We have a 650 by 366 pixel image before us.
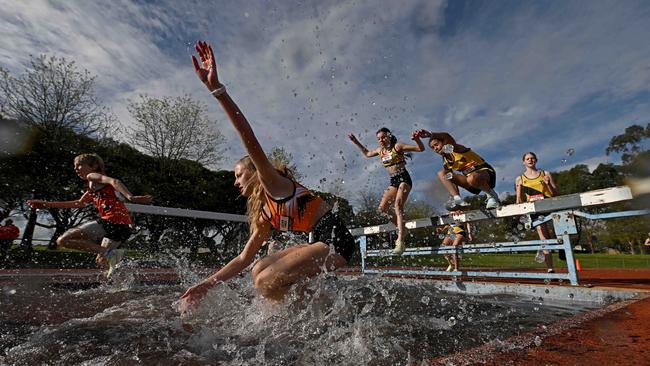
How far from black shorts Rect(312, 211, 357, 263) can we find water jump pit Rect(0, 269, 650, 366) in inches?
11.8

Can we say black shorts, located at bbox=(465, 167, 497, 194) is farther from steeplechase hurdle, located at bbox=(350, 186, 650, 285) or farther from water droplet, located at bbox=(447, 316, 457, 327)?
water droplet, located at bbox=(447, 316, 457, 327)

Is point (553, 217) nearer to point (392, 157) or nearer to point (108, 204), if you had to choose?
point (392, 157)

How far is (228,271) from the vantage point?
3076 mm

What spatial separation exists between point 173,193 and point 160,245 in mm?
3596

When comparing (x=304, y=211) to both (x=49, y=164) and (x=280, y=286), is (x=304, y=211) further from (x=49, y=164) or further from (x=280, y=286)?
(x=49, y=164)

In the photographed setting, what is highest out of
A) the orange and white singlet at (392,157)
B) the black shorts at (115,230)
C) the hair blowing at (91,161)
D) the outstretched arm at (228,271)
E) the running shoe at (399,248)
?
the orange and white singlet at (392,157)

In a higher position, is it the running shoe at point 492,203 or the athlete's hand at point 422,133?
the athlete's hand at point 422,133

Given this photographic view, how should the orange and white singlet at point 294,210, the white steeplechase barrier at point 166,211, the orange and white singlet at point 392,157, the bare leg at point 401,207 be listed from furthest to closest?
the white steeplechase barrier at point 166,211 < the orange and white singlet at point 392,157 < the bare leg at point 401,207 < the orange and white singlet at point 294,210

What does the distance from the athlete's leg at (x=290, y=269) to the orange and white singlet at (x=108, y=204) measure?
13.3ft

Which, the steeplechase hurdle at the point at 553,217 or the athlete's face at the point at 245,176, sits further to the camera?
the steeplechase hurdle at the point at 553,217

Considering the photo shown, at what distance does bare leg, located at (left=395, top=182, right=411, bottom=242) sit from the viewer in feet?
21.4

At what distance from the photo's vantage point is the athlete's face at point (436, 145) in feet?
21.1

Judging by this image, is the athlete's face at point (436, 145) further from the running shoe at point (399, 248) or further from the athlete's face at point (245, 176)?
the athlete's face at point (245, 176)

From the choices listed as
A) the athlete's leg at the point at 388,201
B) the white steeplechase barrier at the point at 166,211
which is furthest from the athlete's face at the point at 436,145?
the white steeplechase barrier at the point at 166,211
